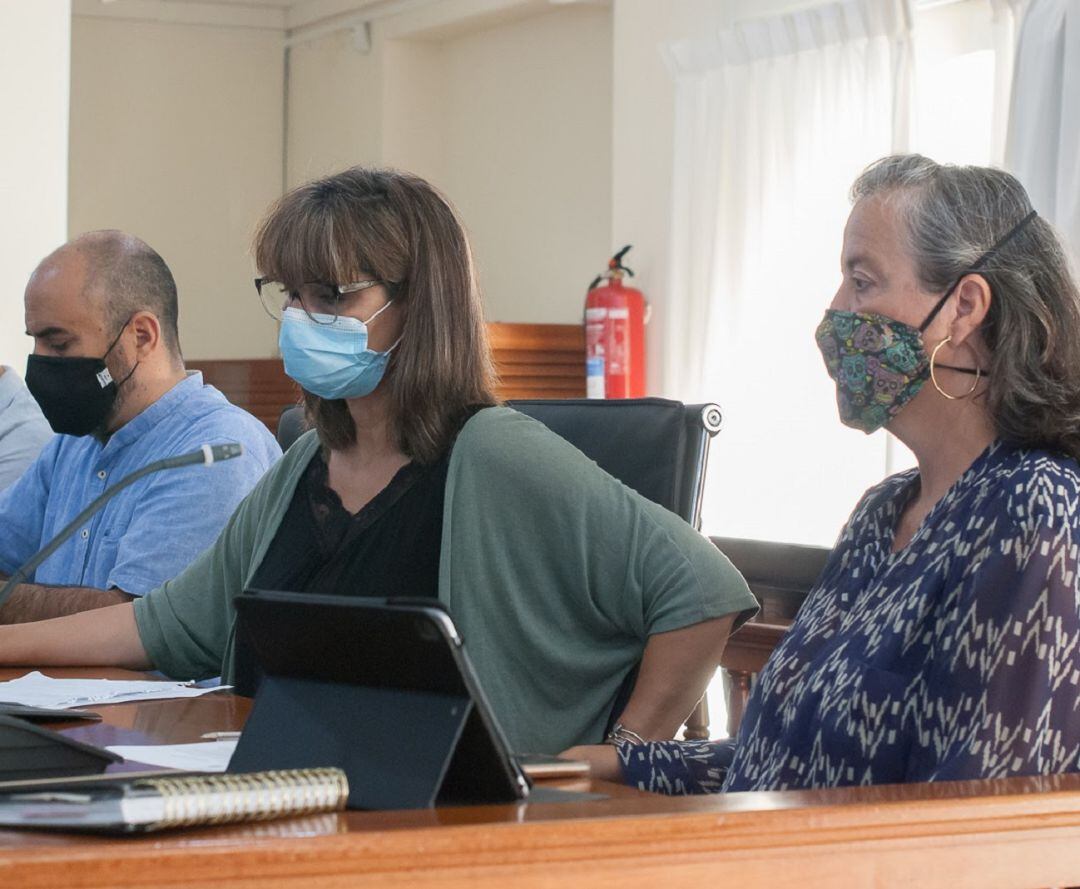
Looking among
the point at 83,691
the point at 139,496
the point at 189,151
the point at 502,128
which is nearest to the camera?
the point at 83,691

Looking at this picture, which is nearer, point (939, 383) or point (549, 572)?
point (939, 383)

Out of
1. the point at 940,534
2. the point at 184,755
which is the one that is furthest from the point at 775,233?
the point at 184,755

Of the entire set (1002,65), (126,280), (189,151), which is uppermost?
(189,151)

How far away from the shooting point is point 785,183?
483 centimetres

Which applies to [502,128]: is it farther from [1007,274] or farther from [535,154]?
[1007,274]

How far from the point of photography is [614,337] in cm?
534

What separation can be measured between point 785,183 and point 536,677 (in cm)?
319

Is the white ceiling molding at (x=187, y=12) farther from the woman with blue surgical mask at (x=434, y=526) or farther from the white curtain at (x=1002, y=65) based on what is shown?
the woman with blue surgical mask at (x=434, y=526)

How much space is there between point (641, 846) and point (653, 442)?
1171mm

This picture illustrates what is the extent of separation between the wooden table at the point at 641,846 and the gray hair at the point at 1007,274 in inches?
17.4

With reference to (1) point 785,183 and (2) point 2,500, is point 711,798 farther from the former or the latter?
(1) point 785,183

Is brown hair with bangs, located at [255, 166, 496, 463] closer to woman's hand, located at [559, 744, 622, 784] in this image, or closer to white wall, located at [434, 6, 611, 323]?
woman's hand, located at [559, 744, 622, 784]

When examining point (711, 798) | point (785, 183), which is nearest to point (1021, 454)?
point (711, 798)

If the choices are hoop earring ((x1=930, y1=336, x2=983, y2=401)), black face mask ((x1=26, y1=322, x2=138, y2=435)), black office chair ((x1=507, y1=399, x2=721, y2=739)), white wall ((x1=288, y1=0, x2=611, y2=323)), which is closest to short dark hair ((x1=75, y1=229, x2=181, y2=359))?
black face mask ((x1=26, y1=322, x2=138, y2=435))
